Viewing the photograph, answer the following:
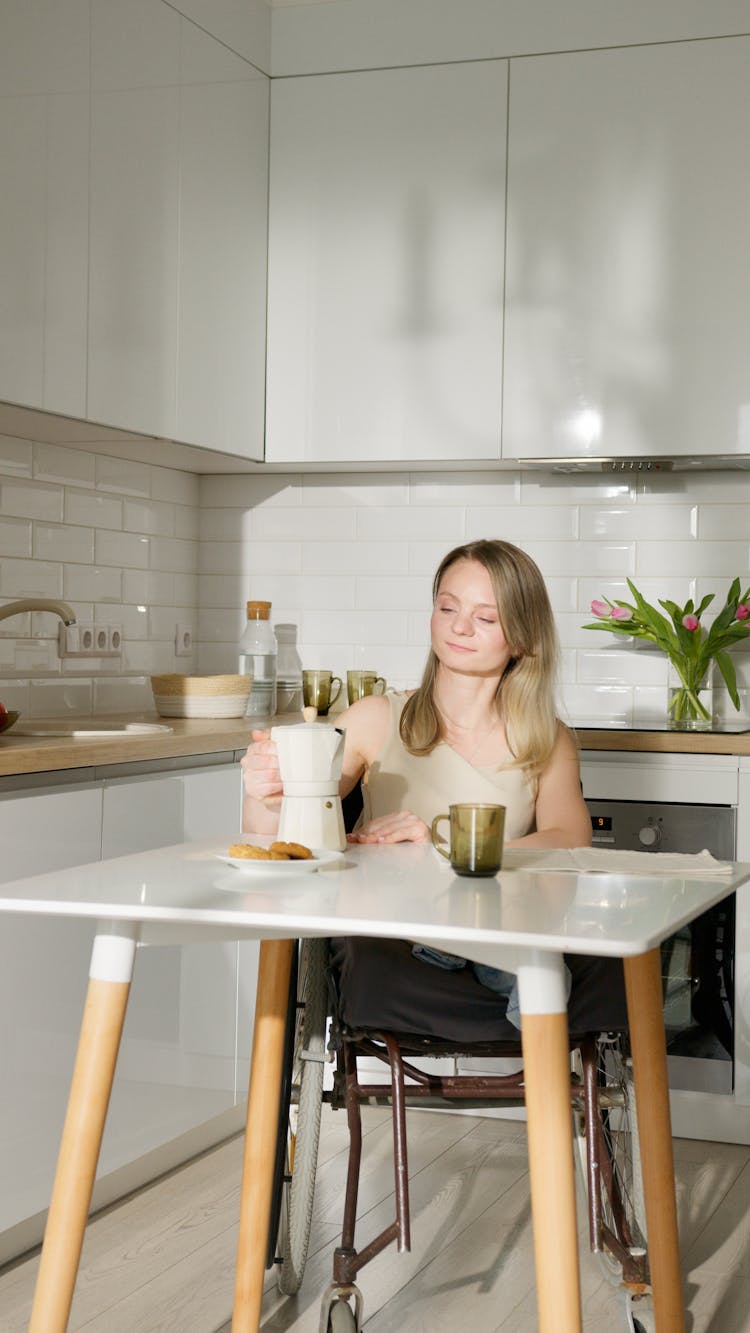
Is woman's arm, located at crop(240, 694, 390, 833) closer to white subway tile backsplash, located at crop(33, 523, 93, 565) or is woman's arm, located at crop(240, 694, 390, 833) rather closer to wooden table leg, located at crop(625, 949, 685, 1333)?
wooden table leg, located at crop(625, 949, 685, 1333)

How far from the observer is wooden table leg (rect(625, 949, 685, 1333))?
2.00m

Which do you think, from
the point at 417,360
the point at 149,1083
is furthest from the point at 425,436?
the point at 149,1083

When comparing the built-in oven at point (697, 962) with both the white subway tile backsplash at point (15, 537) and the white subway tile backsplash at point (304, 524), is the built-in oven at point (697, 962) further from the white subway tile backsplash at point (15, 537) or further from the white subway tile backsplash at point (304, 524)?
the white subway tile backsplash at point (15, 537)

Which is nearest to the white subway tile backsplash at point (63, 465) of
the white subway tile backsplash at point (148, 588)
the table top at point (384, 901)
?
the white subway tile backsplash at point (148, 588)

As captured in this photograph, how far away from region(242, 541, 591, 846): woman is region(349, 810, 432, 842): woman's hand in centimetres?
26

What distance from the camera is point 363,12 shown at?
3834 millimetres

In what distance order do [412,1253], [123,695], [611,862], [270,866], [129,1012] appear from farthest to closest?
[123,695] < [129,1012] < [412,1253] < [611,862] < [270,866]

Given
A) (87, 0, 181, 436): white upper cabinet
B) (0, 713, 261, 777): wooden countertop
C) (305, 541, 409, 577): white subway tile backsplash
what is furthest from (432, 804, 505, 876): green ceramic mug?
(305, 541, 409, 577): white subway tile backsplash

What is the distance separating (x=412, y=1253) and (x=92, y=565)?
1841 mm

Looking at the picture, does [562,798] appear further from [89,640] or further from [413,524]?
[413,524]

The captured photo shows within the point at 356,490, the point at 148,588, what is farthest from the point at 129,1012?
the point at 356,490

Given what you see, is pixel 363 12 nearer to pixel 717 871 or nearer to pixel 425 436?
pixel 425 436

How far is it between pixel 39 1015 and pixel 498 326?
204 centimetres

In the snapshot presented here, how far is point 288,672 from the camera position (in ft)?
14.0
